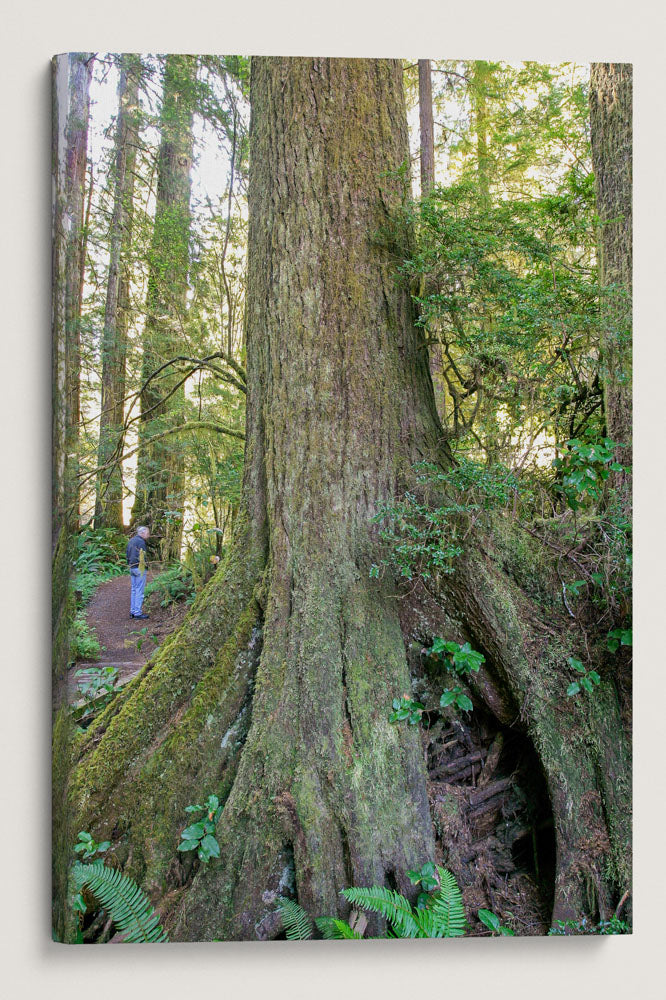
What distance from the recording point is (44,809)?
8.26 feet

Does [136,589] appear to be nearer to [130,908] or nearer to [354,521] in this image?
[354,521]

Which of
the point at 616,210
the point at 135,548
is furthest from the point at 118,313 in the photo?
the point at 616,210

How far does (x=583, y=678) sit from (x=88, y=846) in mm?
2588

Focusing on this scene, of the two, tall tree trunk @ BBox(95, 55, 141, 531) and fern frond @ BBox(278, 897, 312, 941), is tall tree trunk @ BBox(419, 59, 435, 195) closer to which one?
tall tree trunk @ BBox(95, 55, 141, 531)

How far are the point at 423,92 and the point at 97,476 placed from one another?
279cm

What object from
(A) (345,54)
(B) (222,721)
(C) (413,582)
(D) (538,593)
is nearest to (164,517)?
(B) (222,721)

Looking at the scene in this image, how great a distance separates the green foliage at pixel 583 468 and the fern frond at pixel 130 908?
2825 millimetres

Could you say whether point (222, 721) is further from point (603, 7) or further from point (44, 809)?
point (603, 7)

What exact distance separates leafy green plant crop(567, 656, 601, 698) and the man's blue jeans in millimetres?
2271

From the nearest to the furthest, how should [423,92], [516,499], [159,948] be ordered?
1. [159,948]
2. [516,499]
3. [423,92]

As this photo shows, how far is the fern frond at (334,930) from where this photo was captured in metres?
2.30

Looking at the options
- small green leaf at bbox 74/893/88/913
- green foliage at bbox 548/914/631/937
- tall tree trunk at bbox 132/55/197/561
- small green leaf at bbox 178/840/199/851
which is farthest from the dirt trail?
green foliage at bbox 548/914/631/937

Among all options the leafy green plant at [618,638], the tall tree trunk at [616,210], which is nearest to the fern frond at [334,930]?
the leafy green plant at [618,638]

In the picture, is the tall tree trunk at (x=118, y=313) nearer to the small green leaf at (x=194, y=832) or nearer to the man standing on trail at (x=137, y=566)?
the man standing on trail at (x=137, y=566)
